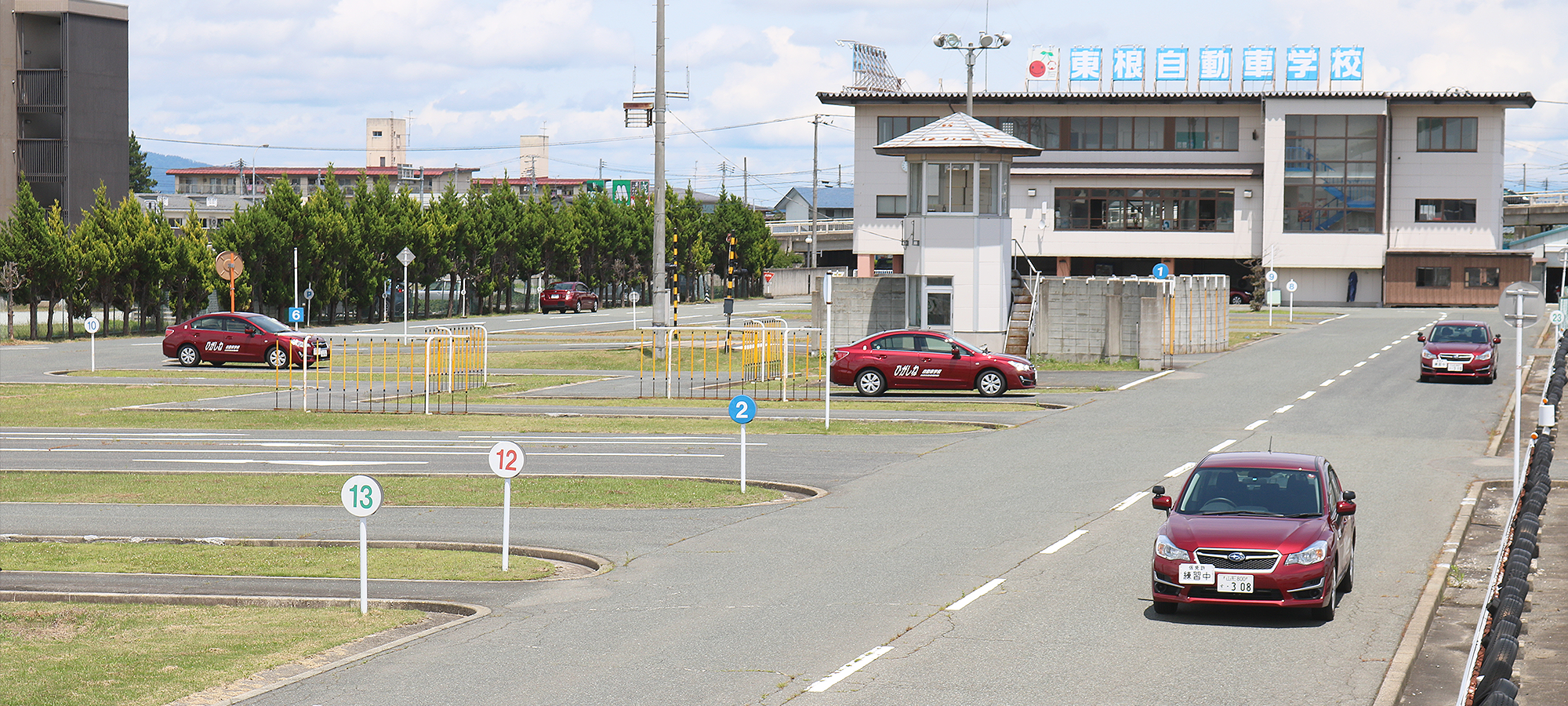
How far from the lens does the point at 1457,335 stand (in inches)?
1431

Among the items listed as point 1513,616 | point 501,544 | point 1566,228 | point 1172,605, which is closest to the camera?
point 1513,616

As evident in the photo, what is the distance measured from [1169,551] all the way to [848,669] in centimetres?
328

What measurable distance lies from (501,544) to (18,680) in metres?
5.95

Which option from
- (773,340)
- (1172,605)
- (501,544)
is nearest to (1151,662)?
(1172,605)

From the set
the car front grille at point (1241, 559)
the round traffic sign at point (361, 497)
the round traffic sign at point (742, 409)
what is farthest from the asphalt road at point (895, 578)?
the round traffic sign at point (742, 409)

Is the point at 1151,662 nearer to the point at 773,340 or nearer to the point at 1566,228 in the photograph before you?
the point at 773,340

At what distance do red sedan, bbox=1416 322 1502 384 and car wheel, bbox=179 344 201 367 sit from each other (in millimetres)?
34827

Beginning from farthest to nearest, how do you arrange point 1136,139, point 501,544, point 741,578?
point 1136,139, point 501,544, point 741,578

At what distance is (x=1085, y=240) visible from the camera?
8112 centimetres

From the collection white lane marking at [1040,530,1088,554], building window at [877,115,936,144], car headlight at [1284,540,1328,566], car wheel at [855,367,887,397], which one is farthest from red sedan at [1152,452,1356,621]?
building window at [877,115,936,144]

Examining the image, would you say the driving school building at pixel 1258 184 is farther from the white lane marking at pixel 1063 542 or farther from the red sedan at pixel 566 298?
the white lane marking at pixel 1063 542

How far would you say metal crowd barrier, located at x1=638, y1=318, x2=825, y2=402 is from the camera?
116 feet

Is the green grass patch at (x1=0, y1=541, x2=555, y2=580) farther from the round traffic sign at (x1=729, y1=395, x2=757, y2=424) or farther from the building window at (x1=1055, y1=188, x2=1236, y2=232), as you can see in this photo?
the building window at (x1=1055, y1=188, x2=1236, y2=232)

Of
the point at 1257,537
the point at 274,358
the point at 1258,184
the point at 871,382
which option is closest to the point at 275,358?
the point at 274,358
